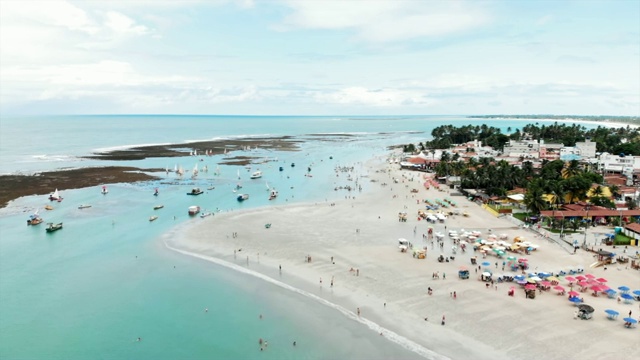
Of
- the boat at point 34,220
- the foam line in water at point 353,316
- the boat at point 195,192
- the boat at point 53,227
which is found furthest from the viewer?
the boat at point 195,192

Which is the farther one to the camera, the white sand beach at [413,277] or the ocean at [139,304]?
the ocean at [139,304]

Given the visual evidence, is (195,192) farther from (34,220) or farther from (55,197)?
(34,220)

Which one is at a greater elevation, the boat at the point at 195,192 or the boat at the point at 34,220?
the boat at the point at 195,192

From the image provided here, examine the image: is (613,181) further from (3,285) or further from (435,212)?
(3,285)

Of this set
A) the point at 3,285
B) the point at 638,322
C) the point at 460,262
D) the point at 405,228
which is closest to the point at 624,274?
the point at 638,322

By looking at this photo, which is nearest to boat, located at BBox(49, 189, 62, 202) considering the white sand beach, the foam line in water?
the white sand beach

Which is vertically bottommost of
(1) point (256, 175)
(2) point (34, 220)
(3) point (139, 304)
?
(3) point (139, 304)

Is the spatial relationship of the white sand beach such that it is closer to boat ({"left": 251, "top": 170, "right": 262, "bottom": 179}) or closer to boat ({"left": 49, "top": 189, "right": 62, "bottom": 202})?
boat ({"left": 49, "top": 189, "right": 62, "bottom": 202})

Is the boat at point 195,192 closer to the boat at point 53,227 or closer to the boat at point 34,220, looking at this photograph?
the boat at point 53,227

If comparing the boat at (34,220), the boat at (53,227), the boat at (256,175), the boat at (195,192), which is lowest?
the boat at (53,227)

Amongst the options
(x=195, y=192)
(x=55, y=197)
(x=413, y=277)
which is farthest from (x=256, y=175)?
(x=413, y=277)

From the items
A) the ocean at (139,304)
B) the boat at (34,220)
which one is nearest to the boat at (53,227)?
the ocean at (139,304)
